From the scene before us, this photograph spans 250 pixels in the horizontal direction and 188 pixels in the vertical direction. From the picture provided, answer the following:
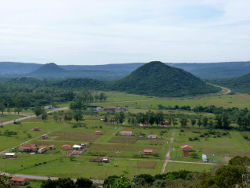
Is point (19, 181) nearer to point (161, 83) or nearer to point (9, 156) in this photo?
point (9, 156)

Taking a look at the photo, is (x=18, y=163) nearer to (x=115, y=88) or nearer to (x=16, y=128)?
(x=16, y=128)

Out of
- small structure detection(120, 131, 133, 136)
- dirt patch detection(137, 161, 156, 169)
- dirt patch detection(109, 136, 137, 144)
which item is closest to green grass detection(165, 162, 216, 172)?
dirt patch detection(137, 161, 156, 169)

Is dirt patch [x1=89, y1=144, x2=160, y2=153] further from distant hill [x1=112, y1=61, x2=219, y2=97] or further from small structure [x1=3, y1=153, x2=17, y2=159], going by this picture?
distant hill [x1=112, y1=61, x2=219, y2=97]

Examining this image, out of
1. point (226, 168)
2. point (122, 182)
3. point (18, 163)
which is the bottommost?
point (18, 163)

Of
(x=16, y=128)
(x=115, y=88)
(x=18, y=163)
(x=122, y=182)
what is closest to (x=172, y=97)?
(x=115, y=88)

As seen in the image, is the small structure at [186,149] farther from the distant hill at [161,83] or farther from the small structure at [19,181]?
the distant hill at [161,83]

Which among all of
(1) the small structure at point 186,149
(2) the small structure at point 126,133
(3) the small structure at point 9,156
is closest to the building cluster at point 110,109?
(2) the small structure at point 126,133

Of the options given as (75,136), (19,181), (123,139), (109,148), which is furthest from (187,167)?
(75,136)
